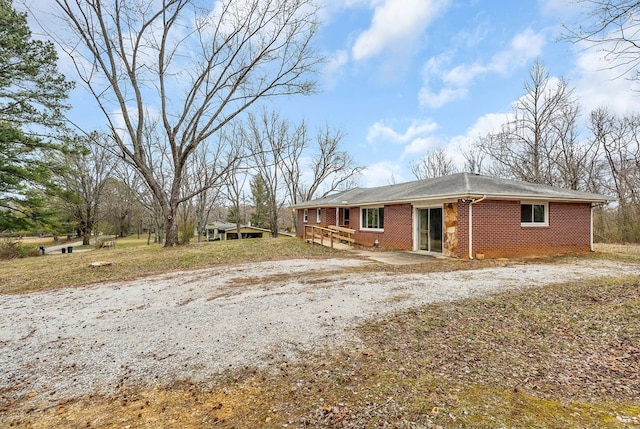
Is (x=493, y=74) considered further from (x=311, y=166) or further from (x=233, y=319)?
(x=311, y=166)

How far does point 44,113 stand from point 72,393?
51.0 feet

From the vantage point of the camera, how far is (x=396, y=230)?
13539 mm

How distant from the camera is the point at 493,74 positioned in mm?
13789

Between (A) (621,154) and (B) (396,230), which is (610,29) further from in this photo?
(A) (621,154)

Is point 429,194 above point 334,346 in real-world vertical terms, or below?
above

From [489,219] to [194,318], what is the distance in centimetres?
1005

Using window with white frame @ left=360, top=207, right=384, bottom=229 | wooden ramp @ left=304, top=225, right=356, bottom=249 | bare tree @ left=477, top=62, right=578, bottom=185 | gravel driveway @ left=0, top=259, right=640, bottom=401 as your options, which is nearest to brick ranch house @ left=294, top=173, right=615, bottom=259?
window with white frame @ left=360, top=207, right=384, bottom=229

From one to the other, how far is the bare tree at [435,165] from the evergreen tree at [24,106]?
3102cm

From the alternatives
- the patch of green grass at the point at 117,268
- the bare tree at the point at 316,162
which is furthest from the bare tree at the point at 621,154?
the bare tree at the point at 316,162

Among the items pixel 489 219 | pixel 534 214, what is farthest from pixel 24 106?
pixel 534 214

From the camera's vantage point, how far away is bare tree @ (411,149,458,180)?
32.8 m

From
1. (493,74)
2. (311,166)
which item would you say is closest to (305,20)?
(493,74)

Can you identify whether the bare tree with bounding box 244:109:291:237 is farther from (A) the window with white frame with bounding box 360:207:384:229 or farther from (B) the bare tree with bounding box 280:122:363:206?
(A) the window with white frame with bounding box 360:207:384:229

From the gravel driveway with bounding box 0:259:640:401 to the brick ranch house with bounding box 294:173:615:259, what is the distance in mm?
2305
